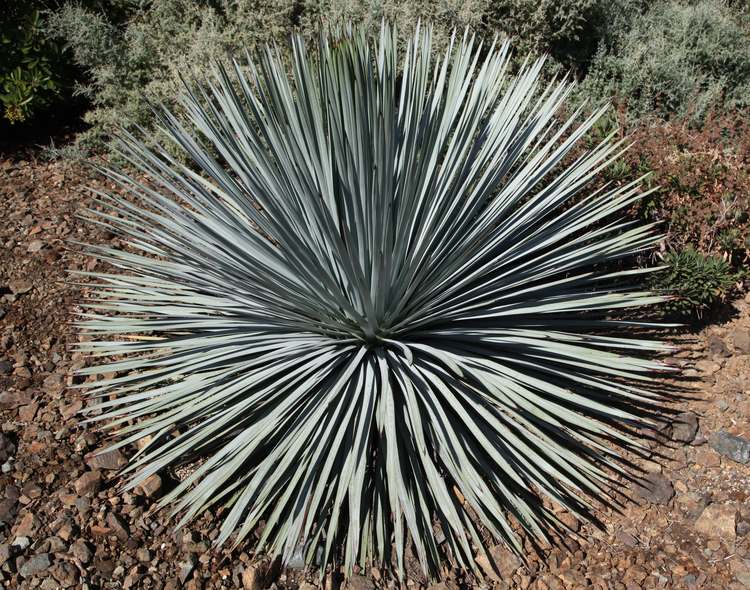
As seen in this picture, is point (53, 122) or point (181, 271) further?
point (53, 122)

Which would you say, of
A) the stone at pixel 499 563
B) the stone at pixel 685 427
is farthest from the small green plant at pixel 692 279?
the stone at pixel 499 563

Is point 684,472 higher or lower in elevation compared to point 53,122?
lower

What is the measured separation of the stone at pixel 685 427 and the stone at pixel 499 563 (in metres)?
1.05

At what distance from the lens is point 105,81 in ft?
16.5

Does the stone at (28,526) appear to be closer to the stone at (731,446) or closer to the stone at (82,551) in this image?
the stone at (82,551)

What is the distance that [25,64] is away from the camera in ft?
16.3

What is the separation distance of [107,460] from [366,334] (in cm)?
130

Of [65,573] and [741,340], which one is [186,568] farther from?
[741,340]

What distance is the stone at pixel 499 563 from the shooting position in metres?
2.52

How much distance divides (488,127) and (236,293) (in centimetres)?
142

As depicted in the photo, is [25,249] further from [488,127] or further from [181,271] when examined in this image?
[488,127]

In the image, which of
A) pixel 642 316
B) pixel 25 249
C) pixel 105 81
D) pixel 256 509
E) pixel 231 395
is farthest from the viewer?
pixel 105 81

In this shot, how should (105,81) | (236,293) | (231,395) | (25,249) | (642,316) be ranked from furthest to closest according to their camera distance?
(105,81)
(25,249)
(642,316)
(236,293)
(231,395)

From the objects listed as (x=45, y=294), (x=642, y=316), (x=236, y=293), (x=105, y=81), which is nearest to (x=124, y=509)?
(x=236, y=293)
